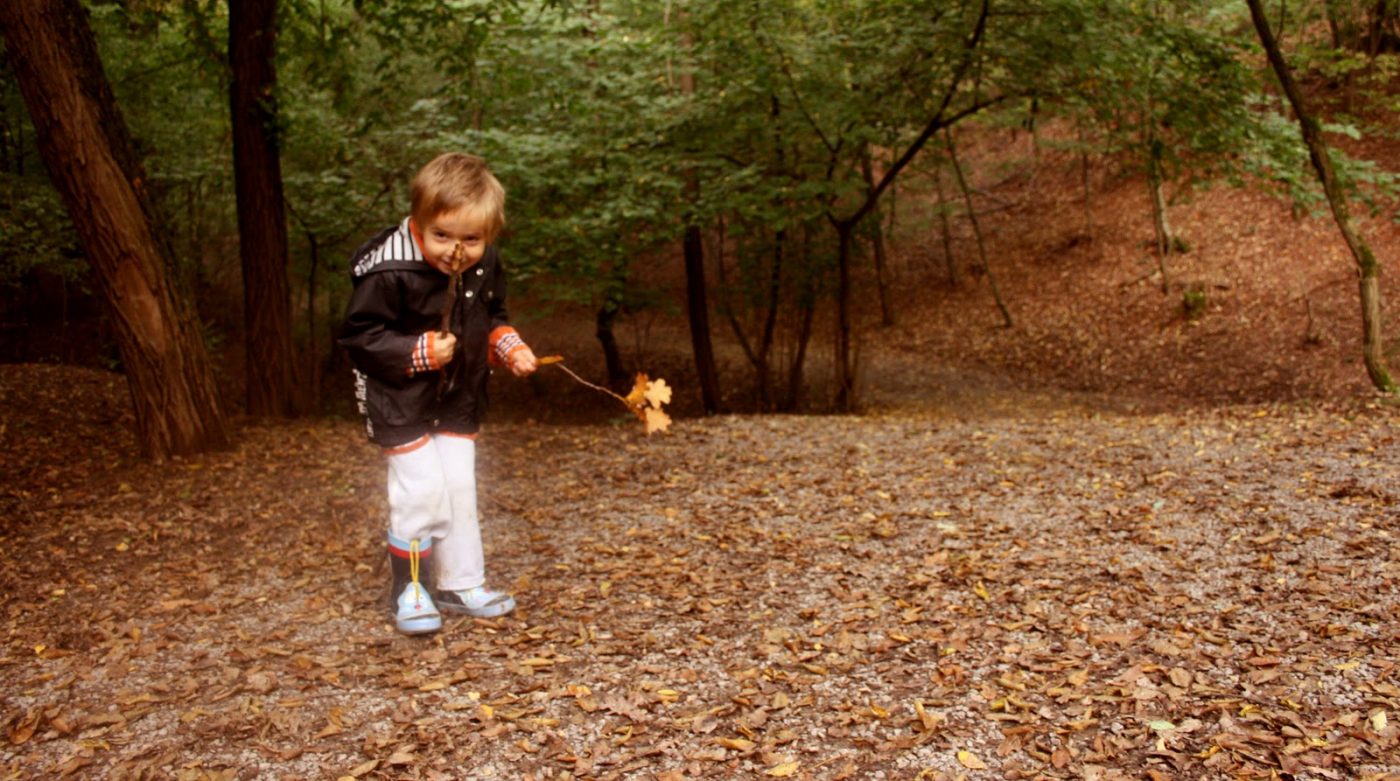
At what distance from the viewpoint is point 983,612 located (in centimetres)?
362

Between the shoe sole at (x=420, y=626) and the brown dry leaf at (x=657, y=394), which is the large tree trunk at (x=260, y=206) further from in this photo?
the brown dry leaf at (x=657, y=394)

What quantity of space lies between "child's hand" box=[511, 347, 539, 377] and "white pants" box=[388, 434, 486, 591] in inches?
15.3

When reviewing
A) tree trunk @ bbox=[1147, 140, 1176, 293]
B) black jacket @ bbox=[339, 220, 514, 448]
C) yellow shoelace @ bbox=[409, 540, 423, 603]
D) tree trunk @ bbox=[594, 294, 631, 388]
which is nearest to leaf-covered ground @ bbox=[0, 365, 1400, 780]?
yellow shoelace @ bbox=[409, 540, 423, 603]

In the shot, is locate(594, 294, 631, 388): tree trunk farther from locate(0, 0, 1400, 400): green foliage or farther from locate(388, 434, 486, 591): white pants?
locate(388, 434, 486, 591): white pants

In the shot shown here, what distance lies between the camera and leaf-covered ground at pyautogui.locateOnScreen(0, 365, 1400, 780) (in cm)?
271

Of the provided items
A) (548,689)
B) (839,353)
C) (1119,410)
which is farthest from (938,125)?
(548,689)

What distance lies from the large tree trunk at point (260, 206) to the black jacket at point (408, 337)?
16.1ft

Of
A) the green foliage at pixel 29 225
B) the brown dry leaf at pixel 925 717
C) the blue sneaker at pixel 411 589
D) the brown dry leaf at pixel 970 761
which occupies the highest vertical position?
the green foliage at pixel 29 225

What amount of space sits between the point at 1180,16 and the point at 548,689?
29.3 feet

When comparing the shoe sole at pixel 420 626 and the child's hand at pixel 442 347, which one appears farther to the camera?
the shoe sole at pixel 420 626

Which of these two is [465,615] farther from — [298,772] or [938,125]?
[938,125]

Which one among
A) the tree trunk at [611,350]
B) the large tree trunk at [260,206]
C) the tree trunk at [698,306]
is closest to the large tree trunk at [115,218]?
the large tree trunk at [260,206]

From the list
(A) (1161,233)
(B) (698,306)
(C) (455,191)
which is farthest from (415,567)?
(A) (1161,233)

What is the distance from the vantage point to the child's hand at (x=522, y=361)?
3.37 m
